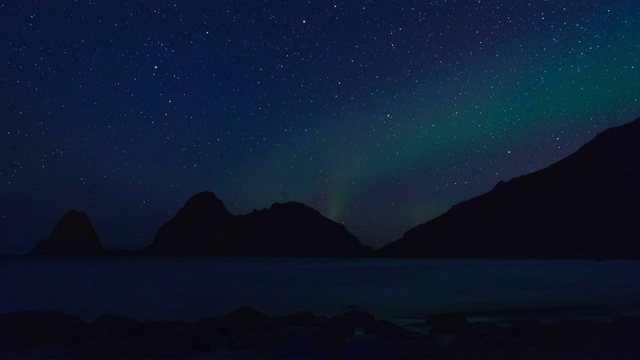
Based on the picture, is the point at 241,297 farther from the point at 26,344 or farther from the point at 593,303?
the point at 26,344

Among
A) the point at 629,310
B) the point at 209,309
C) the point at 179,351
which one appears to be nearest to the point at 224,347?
the point at 179,351

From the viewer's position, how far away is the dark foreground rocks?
13.5 meters

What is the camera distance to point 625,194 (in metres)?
187

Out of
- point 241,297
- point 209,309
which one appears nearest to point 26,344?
point 209,309

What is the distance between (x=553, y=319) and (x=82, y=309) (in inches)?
894

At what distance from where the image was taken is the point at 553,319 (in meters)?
27.1

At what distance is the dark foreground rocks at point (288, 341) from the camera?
13477mm

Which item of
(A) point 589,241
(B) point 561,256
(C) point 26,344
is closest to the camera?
(C) point 26,344

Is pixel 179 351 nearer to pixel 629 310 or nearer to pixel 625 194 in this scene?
pixel 629 310

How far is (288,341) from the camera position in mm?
14719

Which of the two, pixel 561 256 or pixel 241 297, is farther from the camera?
pixel 561 256

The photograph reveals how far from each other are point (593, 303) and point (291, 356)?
25629 mm

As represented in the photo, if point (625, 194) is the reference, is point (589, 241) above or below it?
below

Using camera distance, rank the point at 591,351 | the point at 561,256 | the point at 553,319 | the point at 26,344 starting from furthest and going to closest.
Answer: the point at 561,256
the point at 553,319
the point at 26,344
the point at 591,351
